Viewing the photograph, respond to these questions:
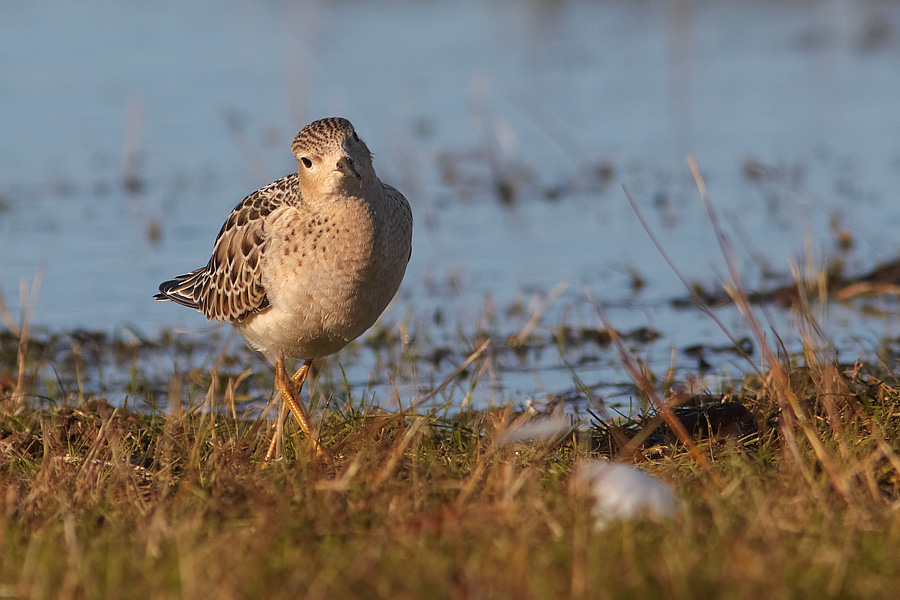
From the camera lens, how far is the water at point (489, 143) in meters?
8.98

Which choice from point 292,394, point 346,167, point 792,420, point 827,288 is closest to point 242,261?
point 292,394

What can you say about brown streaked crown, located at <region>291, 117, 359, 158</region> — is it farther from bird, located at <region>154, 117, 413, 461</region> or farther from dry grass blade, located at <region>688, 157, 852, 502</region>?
dry grass blade, located at <region>688, 157, 852, 502</region>

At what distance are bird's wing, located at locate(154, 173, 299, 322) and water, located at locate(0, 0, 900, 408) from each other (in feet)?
4.29

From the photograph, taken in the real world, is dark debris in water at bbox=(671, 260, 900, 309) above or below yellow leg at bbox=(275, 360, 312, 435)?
below

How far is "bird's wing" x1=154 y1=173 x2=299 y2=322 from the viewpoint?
5855mm

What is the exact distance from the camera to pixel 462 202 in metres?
11.5

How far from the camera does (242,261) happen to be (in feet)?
19.8

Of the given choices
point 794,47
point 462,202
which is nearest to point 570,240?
point 462,202

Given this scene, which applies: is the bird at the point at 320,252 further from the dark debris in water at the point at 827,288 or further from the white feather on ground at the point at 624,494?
the dark debris in water at the point at 827,288

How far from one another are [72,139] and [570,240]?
577 cm

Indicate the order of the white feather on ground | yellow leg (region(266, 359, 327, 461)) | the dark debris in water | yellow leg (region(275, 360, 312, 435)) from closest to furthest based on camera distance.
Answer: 1. the white feather on ground
2. yellow leg (region(266, 359, 327, 461))
3. yellow leg (region(275, 360, 312, 435))
4. the dark debris in water

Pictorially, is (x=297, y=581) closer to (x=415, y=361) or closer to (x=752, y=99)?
(x=415, y=361)

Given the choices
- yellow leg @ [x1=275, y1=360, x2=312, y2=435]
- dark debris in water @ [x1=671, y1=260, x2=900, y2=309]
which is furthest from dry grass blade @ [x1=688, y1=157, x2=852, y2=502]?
dark debris in water @ [x1=671, y1=260, x2=900, y2=309]

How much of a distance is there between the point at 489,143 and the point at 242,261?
22.5ft
